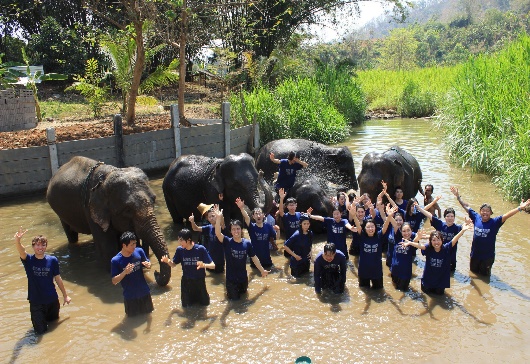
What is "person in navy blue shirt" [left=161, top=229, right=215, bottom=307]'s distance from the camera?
20.4 feet

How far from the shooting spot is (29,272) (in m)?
5.88

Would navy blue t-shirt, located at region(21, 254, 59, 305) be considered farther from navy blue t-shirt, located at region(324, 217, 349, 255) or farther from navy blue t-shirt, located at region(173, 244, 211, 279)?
navy blue t-shirt, located at region(324, 217, 349, 255)

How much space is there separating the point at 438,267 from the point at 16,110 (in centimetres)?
1344

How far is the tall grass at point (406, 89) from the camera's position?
90.5ft

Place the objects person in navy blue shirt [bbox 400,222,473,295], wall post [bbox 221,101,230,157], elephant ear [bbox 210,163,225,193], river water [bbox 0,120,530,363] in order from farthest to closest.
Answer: wall post [bbox 221,101,230,157]
elephant ear [bbox 210,163,225,193]
person in navy blue shirt [bbox 400,222,473,295]
river water [bbox 0,120,530,363]

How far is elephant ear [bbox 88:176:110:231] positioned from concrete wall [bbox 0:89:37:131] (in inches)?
374

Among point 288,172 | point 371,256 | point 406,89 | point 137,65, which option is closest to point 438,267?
point 371,256

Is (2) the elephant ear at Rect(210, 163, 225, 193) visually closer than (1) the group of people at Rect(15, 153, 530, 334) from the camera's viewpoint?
No

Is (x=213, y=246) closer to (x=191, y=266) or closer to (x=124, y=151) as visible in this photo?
(x=191, y=266)

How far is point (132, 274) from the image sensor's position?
6086 mm

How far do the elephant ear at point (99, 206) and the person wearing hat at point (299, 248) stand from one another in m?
2.52

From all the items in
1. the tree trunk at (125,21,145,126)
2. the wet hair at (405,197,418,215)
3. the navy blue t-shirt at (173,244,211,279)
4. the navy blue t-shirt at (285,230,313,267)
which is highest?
the tree trunk at (125,21,145,126)

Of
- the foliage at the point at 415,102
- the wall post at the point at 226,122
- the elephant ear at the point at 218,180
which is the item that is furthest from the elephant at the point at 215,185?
the foliage at the point at 415,102

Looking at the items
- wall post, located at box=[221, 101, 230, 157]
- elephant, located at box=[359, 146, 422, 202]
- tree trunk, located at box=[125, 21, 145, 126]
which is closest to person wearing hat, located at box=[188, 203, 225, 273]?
elephant, located at box=[359, 146, 422, 202]
